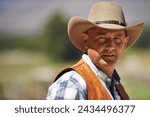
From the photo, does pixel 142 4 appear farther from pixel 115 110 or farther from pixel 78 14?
pixel 115 110

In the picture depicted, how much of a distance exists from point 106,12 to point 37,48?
552mm

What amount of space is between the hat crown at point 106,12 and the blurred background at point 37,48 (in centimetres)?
15

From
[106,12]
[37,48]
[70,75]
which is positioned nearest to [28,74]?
[37,48]

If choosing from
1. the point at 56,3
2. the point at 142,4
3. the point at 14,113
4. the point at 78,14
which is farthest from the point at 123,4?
the point at 14,113

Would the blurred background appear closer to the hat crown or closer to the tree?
the tree

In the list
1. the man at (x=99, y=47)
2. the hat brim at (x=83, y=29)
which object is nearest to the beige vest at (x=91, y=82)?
the man at (x=99, y=47)

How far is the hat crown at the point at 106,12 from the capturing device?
198 cm

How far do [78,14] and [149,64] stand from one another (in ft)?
1.98

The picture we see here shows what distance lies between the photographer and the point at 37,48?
7.32 ft

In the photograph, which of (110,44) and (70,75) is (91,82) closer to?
(70,75)

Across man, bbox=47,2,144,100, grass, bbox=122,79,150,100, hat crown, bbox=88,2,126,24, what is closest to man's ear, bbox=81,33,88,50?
man, bbox=47,2,144,100

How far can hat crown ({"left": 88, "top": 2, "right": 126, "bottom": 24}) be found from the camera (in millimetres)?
1978

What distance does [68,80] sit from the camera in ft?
5.95

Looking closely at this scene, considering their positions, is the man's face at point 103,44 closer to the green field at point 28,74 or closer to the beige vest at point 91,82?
the beige vest at point 91,82
